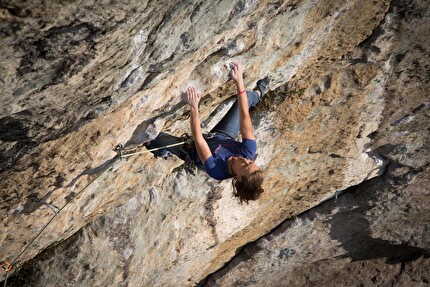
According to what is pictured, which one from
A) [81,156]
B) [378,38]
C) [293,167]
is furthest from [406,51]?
[81,156]

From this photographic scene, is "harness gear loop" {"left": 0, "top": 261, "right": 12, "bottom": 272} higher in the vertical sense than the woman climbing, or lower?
lower

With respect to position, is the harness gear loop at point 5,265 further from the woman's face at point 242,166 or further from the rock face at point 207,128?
the woman's face at point 242,166

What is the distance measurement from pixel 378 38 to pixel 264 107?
4.44 ft

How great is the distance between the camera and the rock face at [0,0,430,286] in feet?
8.30

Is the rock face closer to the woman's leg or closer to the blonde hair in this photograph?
the woman's leg

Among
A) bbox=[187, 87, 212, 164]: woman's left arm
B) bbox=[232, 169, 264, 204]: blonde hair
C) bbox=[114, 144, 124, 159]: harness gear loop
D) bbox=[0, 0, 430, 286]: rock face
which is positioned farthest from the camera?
bbox=[114, 144, 124, 159]: harness gear loop

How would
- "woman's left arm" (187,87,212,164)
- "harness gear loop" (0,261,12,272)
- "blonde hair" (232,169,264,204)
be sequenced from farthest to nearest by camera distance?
"harness gear loop" (0,261,12,272)
"woman's left arm" (187,87,212,164)
"blonde hair" (232,169,264,204)

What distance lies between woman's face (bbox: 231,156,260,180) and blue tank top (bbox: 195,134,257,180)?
0.10m

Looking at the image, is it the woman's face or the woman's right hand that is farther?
the woman's right hand

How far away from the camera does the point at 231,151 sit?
377 cm

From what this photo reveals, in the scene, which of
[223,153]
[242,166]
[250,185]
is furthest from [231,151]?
[250,185]

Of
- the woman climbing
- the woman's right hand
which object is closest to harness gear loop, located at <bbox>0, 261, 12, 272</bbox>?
the woman climbing

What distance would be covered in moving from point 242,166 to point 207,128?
1.23 m

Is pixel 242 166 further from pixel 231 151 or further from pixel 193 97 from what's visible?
pixel 193 97
